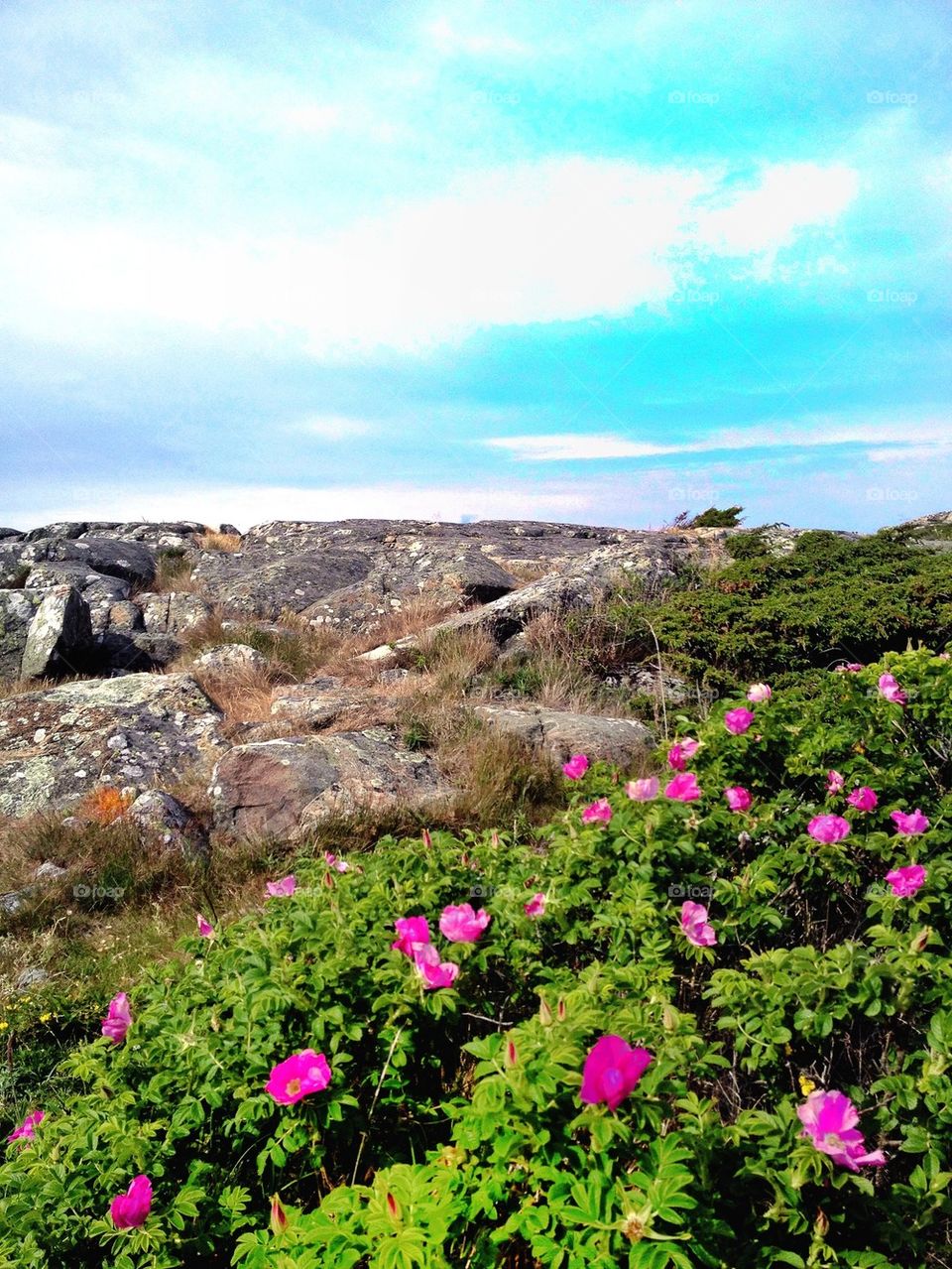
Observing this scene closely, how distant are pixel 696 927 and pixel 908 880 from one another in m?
0.63

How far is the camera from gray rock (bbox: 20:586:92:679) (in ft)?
28.4

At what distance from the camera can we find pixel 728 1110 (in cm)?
246

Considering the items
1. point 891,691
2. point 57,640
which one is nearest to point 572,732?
point 891,691

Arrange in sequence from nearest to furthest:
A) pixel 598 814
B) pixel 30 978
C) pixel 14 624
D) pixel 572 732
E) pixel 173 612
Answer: pixel 598 814, pixel 30 978, pixel 572 732, pixel 14 624, pixel 173 612

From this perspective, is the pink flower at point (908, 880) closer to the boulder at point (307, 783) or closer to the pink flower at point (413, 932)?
the pink flower at point (413, 932)

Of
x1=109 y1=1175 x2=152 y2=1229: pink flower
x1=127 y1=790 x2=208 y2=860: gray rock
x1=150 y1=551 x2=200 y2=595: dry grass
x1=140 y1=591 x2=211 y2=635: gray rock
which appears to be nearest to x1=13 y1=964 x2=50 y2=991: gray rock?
x1=127 y1=790 x2=208 y2=860: gray rock

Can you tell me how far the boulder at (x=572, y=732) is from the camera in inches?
238

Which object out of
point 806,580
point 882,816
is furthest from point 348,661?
point 882,816

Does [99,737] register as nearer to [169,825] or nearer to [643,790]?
[169,825]

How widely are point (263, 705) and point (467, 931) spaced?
224 inches

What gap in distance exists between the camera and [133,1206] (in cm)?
174

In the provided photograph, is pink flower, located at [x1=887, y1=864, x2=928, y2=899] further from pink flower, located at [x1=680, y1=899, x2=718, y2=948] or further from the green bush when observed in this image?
pink flower, located at [x1=680, y1=899, x2=718, y2=948]

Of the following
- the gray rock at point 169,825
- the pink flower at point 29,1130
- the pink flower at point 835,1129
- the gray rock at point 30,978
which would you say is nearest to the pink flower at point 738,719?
the pink flower at point 835,1129

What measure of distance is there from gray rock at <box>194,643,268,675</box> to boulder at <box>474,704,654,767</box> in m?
2.85
